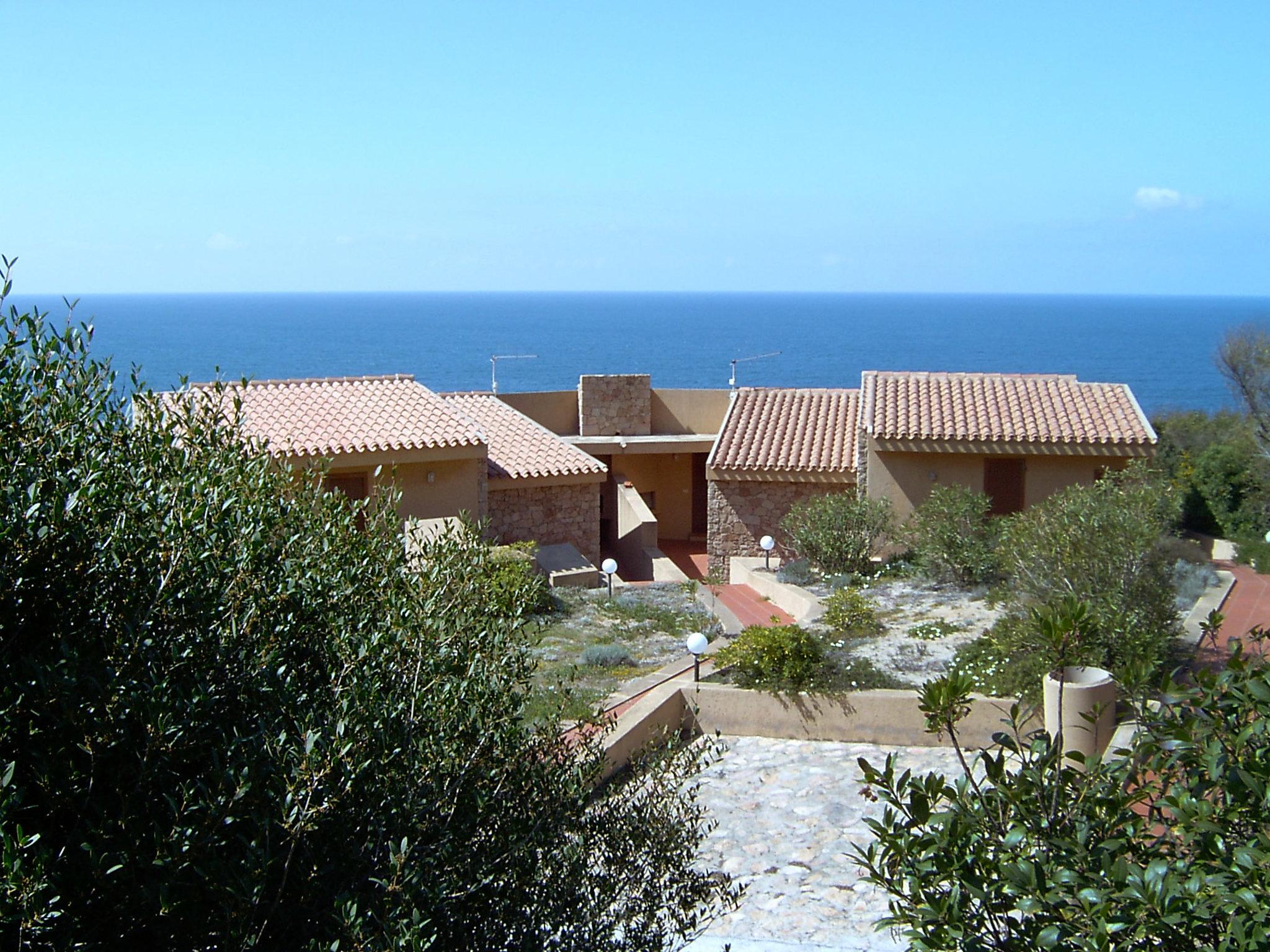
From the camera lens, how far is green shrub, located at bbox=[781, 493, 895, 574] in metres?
19.4

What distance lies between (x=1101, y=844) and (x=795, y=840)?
5.83 m

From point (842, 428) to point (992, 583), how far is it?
8080 mm

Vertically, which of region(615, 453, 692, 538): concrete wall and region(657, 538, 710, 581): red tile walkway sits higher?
region(615, 453, 692, 538): concrete wall

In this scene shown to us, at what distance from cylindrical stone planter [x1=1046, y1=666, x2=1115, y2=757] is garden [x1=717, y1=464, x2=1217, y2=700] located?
13.4 inches

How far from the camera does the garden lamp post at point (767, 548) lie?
1935 cm

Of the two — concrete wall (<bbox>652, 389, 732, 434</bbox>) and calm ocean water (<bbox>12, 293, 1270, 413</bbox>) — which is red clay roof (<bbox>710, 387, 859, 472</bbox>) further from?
calm ocean water (<bbox>12, 293, 1270, 413</bbox>)

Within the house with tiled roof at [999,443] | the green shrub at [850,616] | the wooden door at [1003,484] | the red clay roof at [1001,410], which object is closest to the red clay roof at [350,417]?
the house with tiled roof at [999,443]

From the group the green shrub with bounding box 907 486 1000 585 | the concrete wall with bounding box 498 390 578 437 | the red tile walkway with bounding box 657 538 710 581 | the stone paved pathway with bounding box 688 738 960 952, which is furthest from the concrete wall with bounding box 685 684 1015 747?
the concrete wall with bounding box 498 390 578 437

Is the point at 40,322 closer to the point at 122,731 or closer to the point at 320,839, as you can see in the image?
the point at 122,731

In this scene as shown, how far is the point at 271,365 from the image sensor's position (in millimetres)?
119500

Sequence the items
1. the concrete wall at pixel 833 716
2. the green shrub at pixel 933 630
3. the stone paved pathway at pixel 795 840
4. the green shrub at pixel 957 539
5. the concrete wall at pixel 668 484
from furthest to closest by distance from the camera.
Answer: the concrete wall at pixel 668 484 < the green shrub at pixel 957 539 < the green shrub at pixel 933 630 < the concrete wall at pixel 833 716 < the stone paved pathway at pixel 795 840

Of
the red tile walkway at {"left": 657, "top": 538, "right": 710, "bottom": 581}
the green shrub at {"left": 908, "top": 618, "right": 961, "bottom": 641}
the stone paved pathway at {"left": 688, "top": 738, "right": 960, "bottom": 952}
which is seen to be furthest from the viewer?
the red tile walkway at {"left": 657, "top": 538, "right": 710, "bottom": 581}

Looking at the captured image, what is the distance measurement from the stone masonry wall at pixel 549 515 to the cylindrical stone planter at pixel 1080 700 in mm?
14264

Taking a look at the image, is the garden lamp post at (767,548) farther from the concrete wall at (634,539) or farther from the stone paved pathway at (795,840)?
the stone paved pathway at (795,840)
